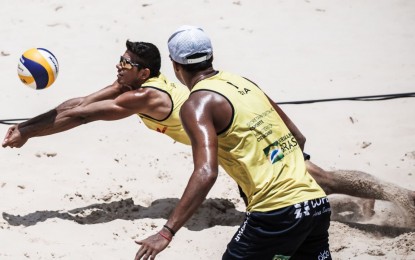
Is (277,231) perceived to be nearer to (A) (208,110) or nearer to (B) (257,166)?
(B) (257,166)

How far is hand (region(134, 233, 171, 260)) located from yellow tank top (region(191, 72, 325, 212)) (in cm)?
52

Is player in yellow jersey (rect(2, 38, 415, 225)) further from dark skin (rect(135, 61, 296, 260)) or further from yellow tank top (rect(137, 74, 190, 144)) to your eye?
dark skin (rect(135, 61, 296, 260))

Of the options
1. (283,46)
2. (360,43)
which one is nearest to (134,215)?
(283,46)

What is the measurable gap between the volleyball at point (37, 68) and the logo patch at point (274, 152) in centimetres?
264

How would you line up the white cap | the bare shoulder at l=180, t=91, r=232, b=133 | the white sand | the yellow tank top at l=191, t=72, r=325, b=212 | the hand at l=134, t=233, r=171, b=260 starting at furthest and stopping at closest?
1. the white sand
2. the white cap
3. the yellow tank top at l=191, t=72, r=325, b=212
4. the bare shoulder at l=180, t=91, r=232, b=133
5. the hand at l=134, t=233, r=171, b=260

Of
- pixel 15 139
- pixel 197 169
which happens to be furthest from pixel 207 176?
pixel 15 139

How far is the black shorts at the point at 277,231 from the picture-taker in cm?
355

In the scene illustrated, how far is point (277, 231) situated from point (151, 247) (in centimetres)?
63

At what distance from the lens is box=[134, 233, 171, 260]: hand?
3227 mm

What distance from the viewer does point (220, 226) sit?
213 inches

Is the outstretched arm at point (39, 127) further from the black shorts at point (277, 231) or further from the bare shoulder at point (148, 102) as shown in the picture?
the black shorts at point (277, 231)

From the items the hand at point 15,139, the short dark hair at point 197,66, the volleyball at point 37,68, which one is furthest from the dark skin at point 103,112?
the short dark hair at point 197,66

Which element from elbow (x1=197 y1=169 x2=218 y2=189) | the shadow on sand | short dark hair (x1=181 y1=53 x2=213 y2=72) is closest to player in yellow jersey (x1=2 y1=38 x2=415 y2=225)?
the shadow on sand

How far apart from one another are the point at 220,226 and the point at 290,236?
1.86m
